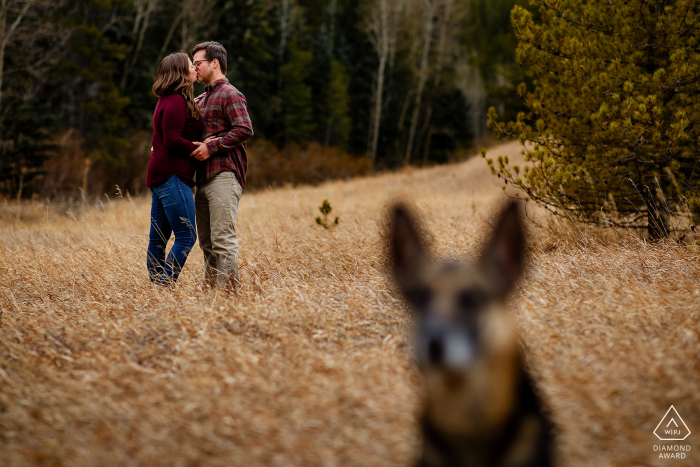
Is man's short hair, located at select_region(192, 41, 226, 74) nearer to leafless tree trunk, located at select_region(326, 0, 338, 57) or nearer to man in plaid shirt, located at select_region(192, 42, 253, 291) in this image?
man in plaid shirt, located at select_region(192, 42, 253, 291)

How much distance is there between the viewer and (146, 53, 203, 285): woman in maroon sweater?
3.83 m

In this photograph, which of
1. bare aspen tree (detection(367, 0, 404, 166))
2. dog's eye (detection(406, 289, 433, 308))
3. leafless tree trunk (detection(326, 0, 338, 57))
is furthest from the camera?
leafless tree trunk (detection(326, 0, 338, 57))

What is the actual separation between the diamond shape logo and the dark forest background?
32.1 feet

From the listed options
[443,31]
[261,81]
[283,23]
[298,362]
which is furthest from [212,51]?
[443,31]

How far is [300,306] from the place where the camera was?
11.0 feet

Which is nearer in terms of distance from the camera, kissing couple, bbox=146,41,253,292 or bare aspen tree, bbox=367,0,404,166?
kissing couple, bbox=146,41,253,292

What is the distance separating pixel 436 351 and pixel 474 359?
11cm

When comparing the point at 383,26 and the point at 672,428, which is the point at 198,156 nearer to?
the point at 672,428

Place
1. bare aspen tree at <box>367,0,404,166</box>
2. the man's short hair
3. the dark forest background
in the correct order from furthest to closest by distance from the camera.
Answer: bare aspen tree at <box>367,0,404,166</box>
the dark forest background
the man's short hair

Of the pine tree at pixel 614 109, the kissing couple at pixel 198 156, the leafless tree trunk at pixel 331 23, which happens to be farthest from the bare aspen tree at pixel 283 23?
the kissing couple at pixel 198 156

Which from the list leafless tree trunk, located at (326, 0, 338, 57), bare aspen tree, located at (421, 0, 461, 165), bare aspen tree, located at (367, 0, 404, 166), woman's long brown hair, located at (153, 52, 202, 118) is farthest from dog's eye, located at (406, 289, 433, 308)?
leafless tree trunk, located at (326, 0, 338, 57)

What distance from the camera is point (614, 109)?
4.51 metres

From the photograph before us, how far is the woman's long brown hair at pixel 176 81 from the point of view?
389cm

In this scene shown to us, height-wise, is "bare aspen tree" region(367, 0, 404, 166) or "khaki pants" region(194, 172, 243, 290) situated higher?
"bare aspen tree" region(367, 0, 404, 166)
